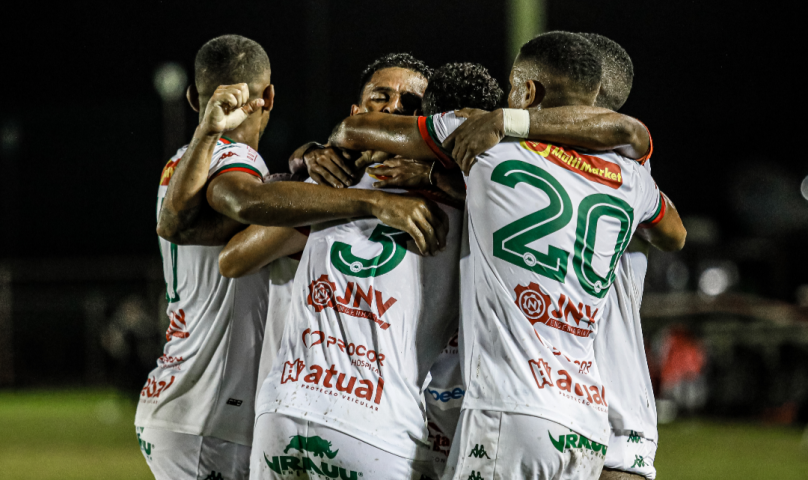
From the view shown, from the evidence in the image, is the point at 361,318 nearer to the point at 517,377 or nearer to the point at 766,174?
the point at 517,377

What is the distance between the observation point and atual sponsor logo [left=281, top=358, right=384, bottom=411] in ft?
10.2

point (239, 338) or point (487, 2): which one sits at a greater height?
A: point (487, 2)

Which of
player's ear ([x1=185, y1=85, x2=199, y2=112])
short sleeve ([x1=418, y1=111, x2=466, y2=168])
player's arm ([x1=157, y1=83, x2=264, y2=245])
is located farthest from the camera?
player's ear ([x1=185, y1=85, x2=199, y2=112])

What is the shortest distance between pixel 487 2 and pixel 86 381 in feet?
45.4

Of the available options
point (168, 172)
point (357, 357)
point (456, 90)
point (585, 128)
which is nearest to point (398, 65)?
point (456, 90)

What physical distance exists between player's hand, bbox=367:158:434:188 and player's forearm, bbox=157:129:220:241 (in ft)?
2.39

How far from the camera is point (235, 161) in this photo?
3828 mm

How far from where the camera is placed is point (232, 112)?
3.62 metres

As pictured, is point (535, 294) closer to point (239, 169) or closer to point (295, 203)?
point (295, 203)

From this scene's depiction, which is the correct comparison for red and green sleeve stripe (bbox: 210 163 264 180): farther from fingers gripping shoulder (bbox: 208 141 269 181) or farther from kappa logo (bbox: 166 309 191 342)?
kappa logo (bbox: 166 309 191 342)

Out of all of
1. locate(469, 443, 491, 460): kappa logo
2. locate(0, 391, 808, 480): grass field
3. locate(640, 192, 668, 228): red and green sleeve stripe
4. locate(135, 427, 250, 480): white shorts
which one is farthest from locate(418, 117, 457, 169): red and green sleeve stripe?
locate(0, 391, 808, 480): grass field

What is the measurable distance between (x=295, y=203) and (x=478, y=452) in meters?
1.18

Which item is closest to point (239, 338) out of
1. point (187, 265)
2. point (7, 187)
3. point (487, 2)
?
point (187, 265)

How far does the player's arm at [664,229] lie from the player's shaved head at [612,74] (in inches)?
25.0
